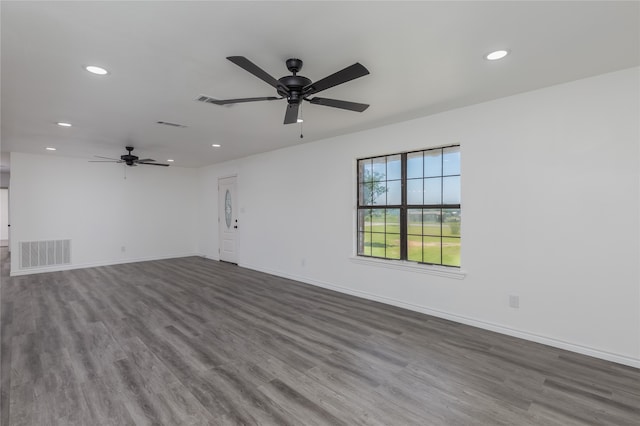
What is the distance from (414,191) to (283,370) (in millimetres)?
2842

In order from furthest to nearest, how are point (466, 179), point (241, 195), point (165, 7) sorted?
1. point (241, 195)
2. point (466, 179)
3. point (165, 7)

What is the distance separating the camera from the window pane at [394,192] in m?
4.41

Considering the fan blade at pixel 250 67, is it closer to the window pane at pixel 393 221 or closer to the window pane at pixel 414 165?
the window pane at pixel 414 165

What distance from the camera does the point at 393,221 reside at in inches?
177

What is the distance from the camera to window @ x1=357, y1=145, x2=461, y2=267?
391 centimetres

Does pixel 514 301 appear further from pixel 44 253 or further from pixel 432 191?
pixel 44 253

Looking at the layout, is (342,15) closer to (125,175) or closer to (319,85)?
(319,85)

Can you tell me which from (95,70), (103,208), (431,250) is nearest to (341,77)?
(95,70)

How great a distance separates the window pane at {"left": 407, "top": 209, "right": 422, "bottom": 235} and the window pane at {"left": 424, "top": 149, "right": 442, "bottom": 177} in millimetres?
529

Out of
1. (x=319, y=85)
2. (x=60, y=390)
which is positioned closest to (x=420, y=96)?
(x=319, y=85)

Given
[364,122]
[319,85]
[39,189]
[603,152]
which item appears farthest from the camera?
[39,189]

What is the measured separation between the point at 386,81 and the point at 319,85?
3.01ft

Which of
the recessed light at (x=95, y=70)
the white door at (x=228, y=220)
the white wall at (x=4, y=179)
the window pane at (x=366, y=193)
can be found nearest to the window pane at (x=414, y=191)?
the window pane at (x=366, y=193)

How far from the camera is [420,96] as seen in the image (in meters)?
3.29
